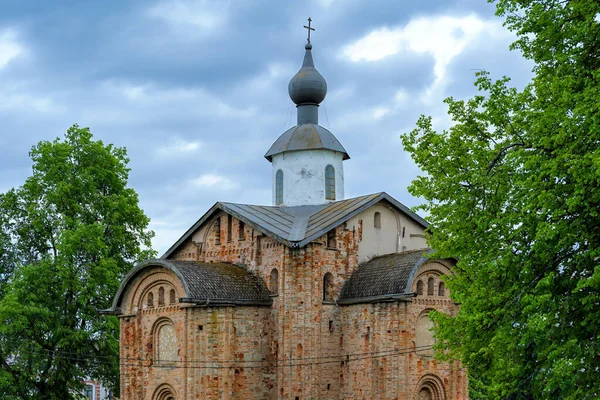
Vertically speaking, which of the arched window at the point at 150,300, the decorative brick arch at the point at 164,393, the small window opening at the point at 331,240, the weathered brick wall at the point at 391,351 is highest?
the small window opening at the point at 331,240

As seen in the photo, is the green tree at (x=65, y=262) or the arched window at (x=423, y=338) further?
the green tree at (x=65, y=262)

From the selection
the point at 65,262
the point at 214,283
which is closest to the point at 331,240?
the point at 214,283

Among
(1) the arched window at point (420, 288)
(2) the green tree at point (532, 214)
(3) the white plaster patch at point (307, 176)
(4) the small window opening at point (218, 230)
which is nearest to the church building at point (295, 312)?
(1) the arched window at point (420, 288)

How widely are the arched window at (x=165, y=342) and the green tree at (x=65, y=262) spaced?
10.9 ft

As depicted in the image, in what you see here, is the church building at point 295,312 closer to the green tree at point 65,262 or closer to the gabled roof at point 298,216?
the gabled roof at point 298,216

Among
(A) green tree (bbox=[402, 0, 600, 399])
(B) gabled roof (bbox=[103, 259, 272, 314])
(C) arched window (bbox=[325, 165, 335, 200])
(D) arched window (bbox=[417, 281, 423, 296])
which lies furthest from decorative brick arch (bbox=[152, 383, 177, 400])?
(A) green tree (bbox=[402, 0, 600, 399])

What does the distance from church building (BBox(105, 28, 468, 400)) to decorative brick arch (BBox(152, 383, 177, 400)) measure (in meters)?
0.03

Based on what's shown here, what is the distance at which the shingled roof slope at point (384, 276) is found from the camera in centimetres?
2192

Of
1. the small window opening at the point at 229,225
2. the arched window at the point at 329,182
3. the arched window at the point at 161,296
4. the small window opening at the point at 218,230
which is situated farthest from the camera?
the arched window at the point at 329,182

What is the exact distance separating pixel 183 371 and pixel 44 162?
27.3ft

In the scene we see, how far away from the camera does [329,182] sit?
26125 mm

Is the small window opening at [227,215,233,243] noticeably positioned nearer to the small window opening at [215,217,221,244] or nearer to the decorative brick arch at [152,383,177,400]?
the small window opening at [215,217,221,244]

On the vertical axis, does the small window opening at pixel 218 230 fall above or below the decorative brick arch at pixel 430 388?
above

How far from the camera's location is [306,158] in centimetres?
2605
